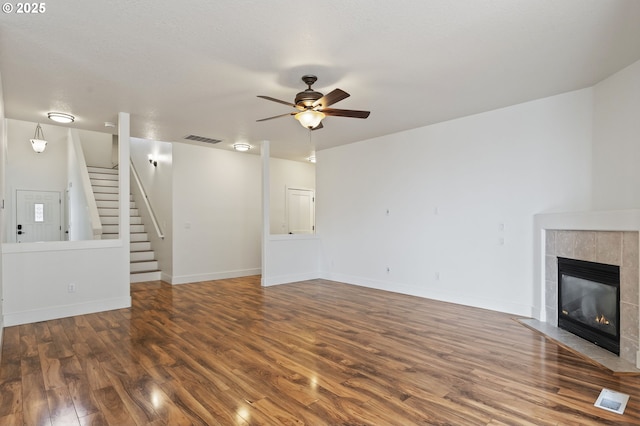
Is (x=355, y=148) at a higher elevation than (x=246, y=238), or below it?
higher

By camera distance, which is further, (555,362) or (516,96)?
(516,96)

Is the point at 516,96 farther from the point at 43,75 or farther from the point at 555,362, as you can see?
the point at 43,75

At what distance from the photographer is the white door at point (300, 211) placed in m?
9.05

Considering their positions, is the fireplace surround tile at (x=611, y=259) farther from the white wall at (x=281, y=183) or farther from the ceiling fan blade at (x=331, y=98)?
the white wall at (x=281, y=183)

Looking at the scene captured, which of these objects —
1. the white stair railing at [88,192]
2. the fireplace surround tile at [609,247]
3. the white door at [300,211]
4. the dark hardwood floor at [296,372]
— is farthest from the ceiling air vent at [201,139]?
the fireplace surround tile at [609,247]

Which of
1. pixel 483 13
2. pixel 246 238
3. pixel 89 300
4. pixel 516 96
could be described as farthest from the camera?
pixel 246 238

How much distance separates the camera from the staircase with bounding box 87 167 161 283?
7406 millimetres

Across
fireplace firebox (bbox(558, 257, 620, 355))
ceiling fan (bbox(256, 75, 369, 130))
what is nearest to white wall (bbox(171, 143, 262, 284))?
ceiling fan (bbox(256, 75, 369, 130))

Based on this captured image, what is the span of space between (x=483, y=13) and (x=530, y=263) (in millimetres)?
3353

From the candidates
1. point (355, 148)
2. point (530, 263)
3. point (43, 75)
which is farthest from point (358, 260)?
point (43, 75)

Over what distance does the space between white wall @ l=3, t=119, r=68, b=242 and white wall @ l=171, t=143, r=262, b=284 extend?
4.26 m

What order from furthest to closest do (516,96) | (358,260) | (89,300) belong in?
1. (358,260)
2. (89,300)
3. (516,96)

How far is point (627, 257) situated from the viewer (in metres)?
3.21

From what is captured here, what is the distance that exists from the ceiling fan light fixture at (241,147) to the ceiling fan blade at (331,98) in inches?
151
